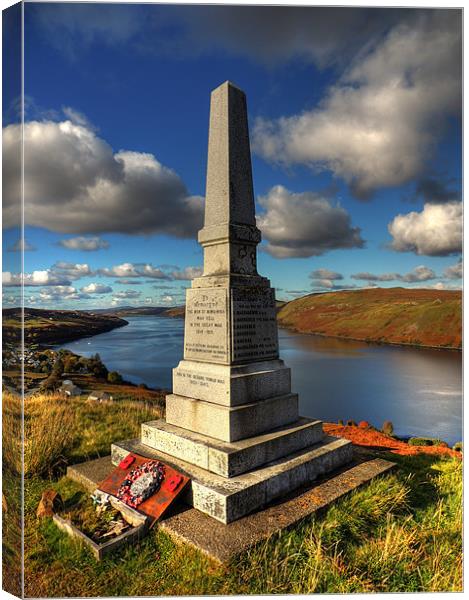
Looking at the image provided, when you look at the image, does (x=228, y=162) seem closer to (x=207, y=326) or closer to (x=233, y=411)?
(x=207, y=326)

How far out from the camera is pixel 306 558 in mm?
3566

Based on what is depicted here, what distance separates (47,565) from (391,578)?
3.17m

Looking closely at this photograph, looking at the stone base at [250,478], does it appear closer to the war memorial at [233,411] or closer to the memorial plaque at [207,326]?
the war memorial at [233,411]

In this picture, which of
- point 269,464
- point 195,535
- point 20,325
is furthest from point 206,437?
point 20,325

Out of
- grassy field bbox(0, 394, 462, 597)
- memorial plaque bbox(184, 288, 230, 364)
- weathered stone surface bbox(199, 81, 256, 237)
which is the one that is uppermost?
weathered stone surface bbox(199, 81, 256, 237)

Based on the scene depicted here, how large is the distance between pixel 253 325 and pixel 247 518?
240 cm

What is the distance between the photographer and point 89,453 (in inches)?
233

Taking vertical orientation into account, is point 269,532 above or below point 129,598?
above

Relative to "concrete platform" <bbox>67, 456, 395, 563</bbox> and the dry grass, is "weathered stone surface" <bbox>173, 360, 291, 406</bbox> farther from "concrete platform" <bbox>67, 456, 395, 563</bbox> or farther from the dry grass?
the dry grass

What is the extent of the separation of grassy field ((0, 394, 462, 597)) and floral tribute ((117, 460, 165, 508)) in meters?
0.49

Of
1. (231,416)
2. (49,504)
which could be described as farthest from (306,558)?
(49,504)

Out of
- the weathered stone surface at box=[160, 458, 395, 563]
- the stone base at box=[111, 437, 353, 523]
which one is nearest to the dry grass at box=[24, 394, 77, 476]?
the stone base at box=[111, 437, 353, 523]

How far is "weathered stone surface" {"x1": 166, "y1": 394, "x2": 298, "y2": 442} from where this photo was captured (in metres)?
4.83

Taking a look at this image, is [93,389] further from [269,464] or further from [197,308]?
[269,464]
